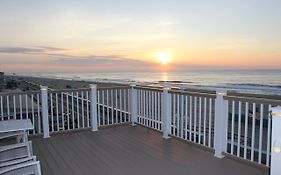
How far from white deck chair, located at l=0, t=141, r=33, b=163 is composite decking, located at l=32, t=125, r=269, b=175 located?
0.56m

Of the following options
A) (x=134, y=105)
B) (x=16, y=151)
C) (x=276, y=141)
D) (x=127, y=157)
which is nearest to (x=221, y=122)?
(x=276, y=141)

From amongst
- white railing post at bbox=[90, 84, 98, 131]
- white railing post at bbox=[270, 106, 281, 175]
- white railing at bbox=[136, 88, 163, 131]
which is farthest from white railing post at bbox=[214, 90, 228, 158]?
white railing post at bbox=[90, 84, 98, 131]

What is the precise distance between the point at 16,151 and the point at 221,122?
3.02 m

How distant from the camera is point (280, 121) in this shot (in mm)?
2465

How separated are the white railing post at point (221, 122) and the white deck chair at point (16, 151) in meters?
2.79

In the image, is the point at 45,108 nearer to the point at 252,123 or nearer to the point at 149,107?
the point at 149,107

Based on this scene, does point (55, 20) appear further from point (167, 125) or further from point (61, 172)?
point (61, 172)

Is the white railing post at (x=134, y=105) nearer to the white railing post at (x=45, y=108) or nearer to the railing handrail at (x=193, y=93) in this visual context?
the railing handrail at (x=193, y=93)

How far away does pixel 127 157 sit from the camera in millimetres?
3729

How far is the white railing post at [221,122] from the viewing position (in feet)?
12.0

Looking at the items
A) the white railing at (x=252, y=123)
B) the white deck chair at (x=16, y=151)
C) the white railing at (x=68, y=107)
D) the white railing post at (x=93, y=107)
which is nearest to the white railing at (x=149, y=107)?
the white railing post at (x=93, y=107)

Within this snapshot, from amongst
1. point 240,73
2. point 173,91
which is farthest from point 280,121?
point 240,73

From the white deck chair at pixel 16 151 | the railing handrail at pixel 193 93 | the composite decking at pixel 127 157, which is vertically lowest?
the composite decking at pixel 127 157

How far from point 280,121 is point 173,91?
2396mm
